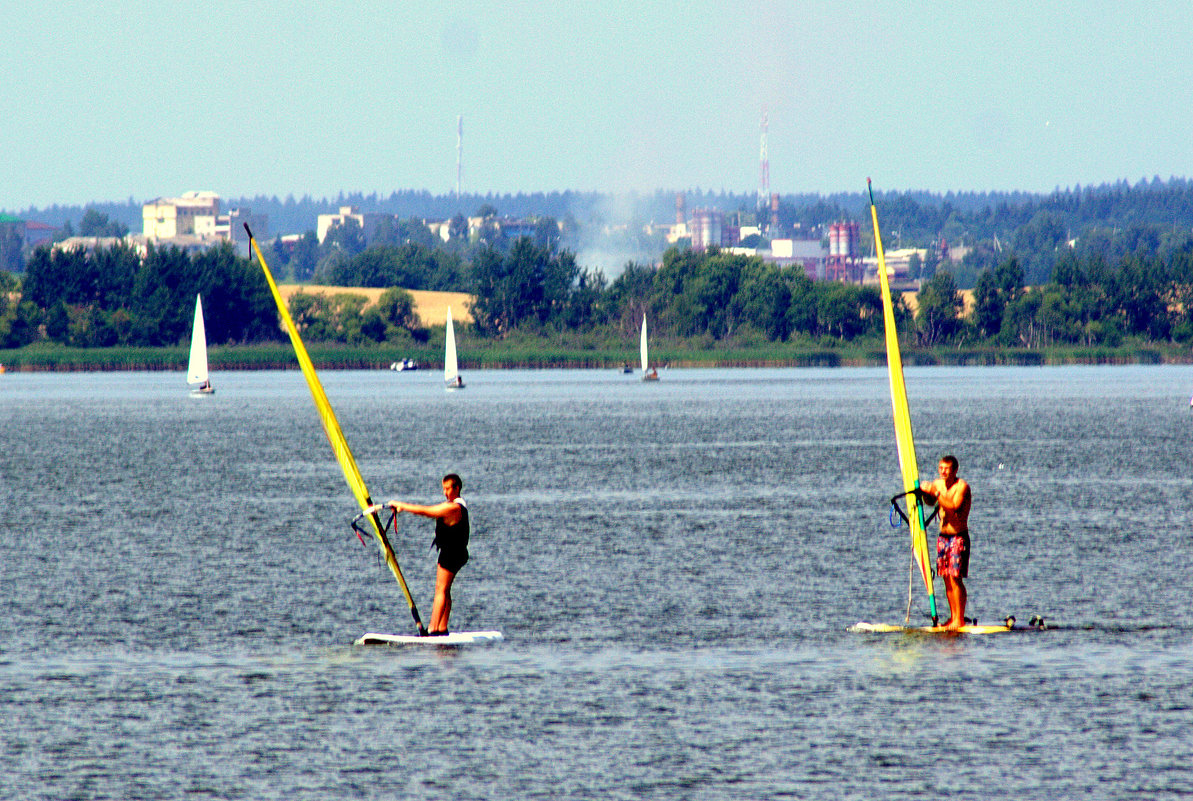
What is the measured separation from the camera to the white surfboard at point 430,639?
32.2 m

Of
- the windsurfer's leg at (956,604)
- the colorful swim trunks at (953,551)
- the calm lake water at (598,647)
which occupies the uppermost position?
the colorful swim trunks at (953,551)

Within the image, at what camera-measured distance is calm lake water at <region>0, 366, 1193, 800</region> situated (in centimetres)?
2369

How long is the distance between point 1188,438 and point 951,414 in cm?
3232

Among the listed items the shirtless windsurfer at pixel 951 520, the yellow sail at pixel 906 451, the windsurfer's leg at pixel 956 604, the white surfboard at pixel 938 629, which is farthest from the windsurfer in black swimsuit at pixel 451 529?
the windsurfer's leg at pixel 956 604

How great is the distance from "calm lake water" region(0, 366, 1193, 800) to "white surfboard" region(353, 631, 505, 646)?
0.35 m

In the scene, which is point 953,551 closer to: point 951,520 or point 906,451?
point 951,520

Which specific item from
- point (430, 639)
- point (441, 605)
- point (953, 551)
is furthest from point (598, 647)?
point (953, 551)

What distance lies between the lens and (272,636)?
3350 centimetres

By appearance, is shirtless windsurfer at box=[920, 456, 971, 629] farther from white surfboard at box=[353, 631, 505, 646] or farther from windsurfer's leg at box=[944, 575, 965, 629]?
white surfboard at box=[353, 631, 505, 646]

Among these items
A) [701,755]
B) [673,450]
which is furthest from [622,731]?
[673,450]

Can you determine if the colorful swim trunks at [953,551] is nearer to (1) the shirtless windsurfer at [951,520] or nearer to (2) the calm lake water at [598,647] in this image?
(1) the shirtless windsurfer at [951,520]

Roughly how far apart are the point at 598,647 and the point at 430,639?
9.19ft

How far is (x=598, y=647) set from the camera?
32.0 metres

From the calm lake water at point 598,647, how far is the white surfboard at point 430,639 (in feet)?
1.16
